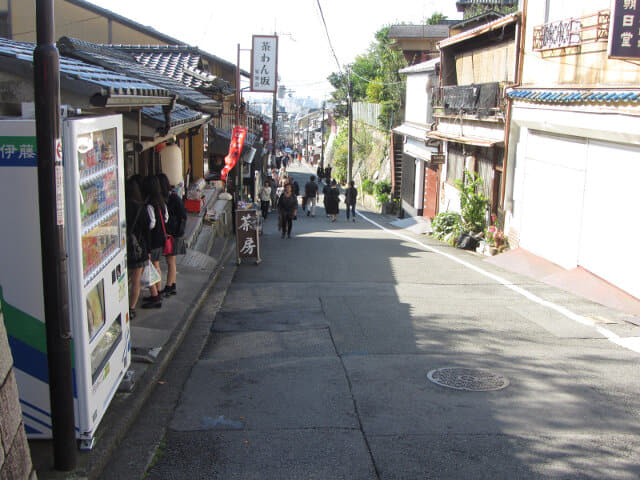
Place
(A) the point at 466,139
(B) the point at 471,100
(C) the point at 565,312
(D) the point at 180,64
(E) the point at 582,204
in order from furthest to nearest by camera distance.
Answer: (D) the point at 180,64 → (B) the point at 471,100 → (A) the point at 466,139 → (E) the point at 582,204 → (C) the point at 565,312

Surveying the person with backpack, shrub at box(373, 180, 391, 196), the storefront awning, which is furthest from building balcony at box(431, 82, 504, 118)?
shrub at box(373, 180, 391, 196)

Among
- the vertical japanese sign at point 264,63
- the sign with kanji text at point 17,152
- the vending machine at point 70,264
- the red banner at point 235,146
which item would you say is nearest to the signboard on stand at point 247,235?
the red banner at point 235,146

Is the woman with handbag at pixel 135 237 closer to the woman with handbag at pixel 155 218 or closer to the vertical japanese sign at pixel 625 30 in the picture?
the woman with handbag at pixel 155 218

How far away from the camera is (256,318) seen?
9117mm

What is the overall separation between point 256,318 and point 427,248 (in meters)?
9.42

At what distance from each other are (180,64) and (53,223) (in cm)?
1845

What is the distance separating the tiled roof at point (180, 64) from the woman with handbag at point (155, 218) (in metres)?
10.8

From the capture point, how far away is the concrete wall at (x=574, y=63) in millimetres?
11277

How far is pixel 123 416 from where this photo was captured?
203 inches

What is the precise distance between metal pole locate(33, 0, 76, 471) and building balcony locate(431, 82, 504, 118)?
14.9 metres

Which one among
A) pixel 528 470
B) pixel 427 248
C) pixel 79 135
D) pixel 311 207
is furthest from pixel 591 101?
pixel 311 207

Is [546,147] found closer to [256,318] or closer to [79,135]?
[256,318]

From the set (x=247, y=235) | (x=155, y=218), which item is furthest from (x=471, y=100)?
(x=155, y=218)

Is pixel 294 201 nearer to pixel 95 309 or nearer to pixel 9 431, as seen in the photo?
pixel 95 309
